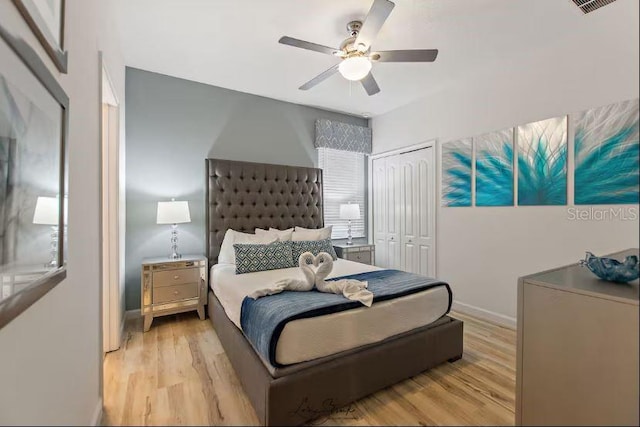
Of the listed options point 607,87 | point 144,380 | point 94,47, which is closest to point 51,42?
point 94,47

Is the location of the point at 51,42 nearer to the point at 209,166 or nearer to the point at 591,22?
the point at 591,22

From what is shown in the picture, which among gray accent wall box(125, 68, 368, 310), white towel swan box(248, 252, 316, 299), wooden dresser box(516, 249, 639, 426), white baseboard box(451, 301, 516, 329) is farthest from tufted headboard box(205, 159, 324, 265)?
wooden dresser box(516, 249, 639, 426)

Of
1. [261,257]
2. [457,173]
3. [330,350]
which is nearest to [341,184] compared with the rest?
[457,173]

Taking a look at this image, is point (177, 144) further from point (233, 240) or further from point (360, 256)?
point (360, 256)

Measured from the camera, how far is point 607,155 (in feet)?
2.49

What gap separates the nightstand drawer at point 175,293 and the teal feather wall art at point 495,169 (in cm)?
281

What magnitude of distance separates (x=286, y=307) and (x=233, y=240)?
164cm

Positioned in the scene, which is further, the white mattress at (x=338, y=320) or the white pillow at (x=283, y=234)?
the white pillow at (x=283, y=234)

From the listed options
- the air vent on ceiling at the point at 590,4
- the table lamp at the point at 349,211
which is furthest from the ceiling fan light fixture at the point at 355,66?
the table lamp at the point at 349,211

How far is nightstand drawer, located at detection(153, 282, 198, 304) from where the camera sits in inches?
110

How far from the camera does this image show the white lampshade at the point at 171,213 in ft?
9.34

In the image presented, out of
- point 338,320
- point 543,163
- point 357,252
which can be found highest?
point 543,163

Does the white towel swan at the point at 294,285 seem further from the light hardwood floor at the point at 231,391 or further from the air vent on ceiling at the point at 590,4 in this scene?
the air vent on ceiling at the point at 590,4

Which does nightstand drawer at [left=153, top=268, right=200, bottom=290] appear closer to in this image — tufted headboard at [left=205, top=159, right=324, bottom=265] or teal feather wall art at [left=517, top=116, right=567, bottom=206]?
tufted headboard at [left=205, top=159, right=324, bottom=265]
